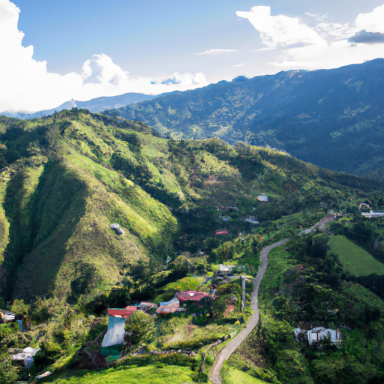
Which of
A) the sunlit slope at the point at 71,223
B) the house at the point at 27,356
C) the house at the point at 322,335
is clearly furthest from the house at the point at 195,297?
the sunlit slope at the point at 71,223

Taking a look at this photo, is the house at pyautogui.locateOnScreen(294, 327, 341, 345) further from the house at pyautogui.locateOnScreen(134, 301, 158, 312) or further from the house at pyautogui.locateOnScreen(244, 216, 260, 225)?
the house at pyautogui.locateOnScreen(244, 216, 260, 225)

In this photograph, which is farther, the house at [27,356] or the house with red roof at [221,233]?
the house with red roof at [221,233]

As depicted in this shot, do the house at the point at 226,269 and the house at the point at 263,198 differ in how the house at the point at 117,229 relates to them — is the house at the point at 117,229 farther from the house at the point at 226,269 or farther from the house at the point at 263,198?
the house at the point at 263,198

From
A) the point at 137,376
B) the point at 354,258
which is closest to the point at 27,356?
the point at 137,376

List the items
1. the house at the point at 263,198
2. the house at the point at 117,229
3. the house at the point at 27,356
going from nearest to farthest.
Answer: the house at the point at 27,356 → the house at the point at 117,229 → the house at the point at 263,198

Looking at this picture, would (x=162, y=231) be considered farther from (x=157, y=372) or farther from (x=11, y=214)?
(x=157, y=372)

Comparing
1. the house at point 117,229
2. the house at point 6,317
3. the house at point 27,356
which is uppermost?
the house at point 117,229

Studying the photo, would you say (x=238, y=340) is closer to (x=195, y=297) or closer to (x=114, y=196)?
(x=195, y=297)
